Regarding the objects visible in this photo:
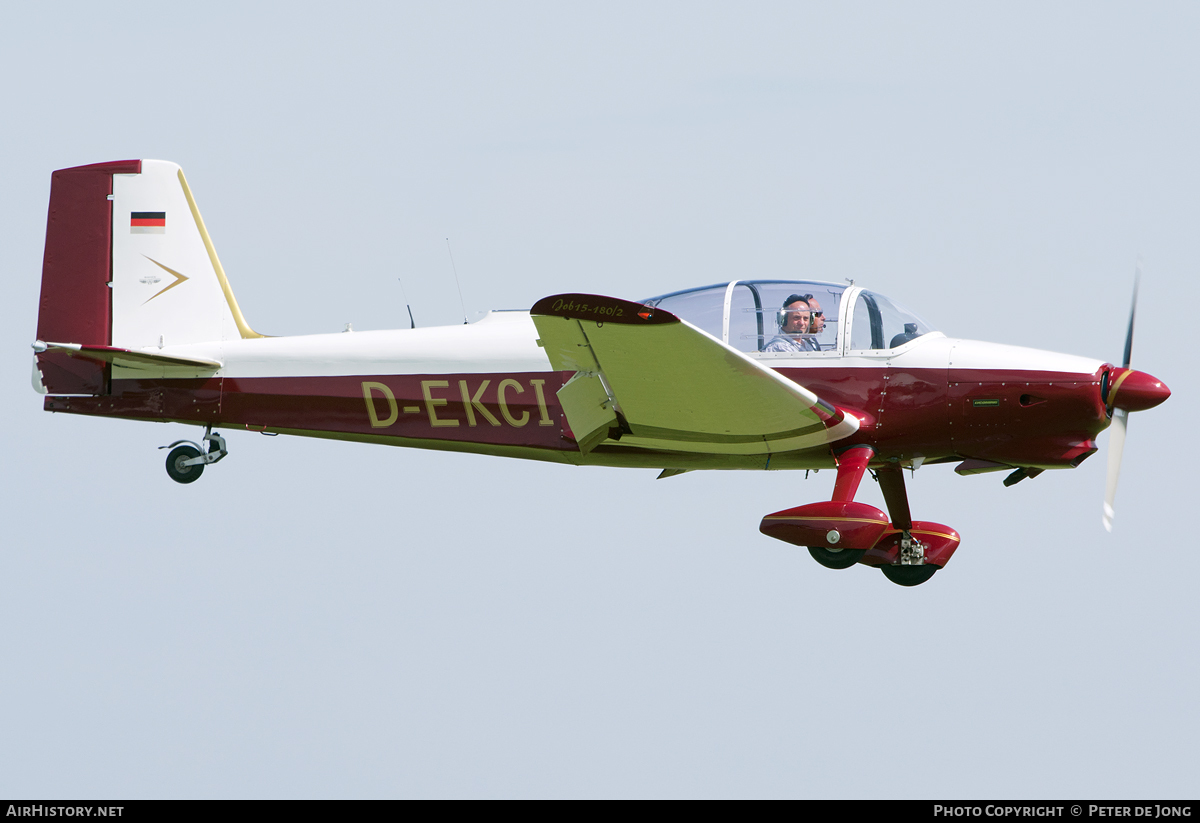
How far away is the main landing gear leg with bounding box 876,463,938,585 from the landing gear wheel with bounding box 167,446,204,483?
5.92 m

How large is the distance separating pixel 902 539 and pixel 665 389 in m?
2.65

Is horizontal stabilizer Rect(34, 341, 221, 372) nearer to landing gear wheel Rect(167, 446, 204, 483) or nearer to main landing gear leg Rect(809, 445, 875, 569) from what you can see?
landing gear wheel Rect(167, 446, 204, 483)

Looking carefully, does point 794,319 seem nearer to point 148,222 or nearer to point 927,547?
point 927,547

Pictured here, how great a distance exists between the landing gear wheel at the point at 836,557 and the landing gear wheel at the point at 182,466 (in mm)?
5422

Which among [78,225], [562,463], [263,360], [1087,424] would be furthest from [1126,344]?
[78,225]

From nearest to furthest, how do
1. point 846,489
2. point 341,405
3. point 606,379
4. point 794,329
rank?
point 606,379 < point 846,489 < point 794,329 < point 341,405

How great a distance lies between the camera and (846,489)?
11.4m

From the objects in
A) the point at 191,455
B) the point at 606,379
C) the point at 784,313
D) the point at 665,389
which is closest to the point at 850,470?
the point at 784,313

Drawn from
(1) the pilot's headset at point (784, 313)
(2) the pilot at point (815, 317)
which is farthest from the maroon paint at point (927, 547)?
(1) the pilot's headset at point (784, 313)

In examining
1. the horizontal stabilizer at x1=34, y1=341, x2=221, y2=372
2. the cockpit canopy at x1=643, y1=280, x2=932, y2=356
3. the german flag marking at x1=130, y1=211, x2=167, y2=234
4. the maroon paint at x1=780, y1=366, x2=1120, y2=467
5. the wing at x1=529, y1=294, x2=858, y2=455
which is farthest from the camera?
the german flag marking at x1=130, y1=211, x2=167, y2=234

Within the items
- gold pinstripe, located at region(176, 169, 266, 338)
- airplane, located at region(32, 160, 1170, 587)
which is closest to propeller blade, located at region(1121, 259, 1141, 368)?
airplane, located at region(32, 160, 1170, 587)

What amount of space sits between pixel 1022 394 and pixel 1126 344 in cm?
105

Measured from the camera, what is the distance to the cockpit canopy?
11.7 meters

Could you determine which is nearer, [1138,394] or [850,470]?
[1138,394]
